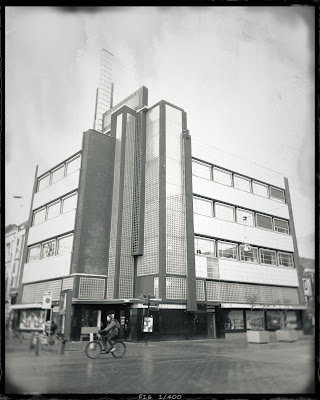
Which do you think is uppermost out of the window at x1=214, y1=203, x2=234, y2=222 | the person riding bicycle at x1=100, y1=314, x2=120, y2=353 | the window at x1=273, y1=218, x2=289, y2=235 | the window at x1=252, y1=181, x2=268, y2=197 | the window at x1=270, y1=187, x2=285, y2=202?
the window at x1=252, y1=181, x2=268, y2=197

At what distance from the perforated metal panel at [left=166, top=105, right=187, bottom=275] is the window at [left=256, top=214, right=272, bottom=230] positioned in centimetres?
859

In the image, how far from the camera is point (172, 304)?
78.1ft

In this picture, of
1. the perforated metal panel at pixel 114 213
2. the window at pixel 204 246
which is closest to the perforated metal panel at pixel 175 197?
the window at pixel 204 246

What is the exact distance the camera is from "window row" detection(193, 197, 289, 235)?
2847 centimetres

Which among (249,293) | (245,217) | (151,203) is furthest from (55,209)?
(249,293)

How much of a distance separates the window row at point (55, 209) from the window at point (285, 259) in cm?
1952

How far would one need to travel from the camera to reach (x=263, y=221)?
31344mm

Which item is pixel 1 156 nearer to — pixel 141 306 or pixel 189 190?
pixel 141 306

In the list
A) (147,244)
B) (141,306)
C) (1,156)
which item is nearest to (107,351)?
(1,156)

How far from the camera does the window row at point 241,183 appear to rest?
30.3m

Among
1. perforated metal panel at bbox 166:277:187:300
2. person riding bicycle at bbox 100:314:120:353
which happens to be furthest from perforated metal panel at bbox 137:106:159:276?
person riding bicycle at bbox 100:314:120:353

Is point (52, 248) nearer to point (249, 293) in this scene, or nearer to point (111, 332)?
point (111, 332)

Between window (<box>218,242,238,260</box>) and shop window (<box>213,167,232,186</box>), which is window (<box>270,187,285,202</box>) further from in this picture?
window (<box>218,242,238,260</box>)

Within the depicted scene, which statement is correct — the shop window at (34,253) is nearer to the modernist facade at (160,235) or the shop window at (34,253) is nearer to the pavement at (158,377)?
the modernist facade at (160,235)
